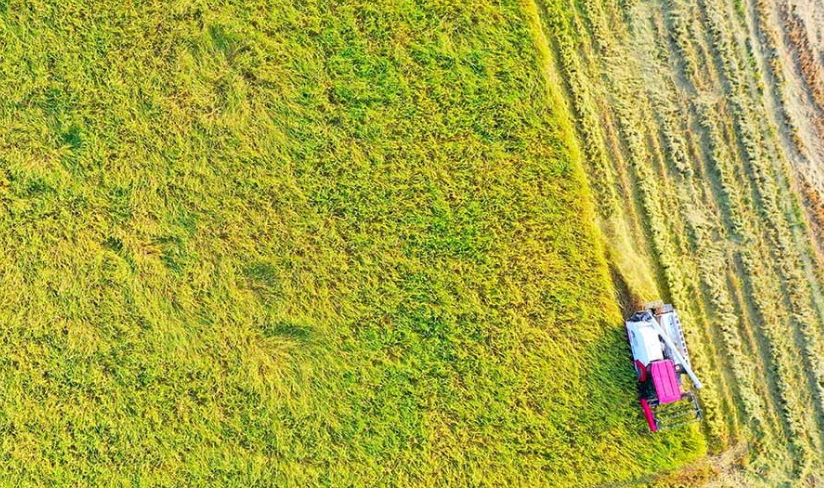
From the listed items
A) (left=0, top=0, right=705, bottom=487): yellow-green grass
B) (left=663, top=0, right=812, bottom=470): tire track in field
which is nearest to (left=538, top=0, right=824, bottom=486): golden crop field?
(left=663, top=0, right=812, bottom=470): tire track in field

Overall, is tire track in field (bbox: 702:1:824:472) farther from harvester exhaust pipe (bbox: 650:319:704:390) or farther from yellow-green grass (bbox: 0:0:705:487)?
yellow-green grass (bbox: 0:0:705:487)

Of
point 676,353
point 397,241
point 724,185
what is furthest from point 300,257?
point 724,185

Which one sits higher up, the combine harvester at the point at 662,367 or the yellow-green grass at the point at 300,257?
the yellow-green grass at the point at 300,257

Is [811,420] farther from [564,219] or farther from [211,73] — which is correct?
[211,73]

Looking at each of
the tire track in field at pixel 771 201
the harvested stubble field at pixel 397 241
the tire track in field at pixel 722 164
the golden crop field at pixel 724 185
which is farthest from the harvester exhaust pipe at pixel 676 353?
the tire track in field at pixel 771 201

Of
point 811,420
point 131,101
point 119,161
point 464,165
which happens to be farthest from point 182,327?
point 811,420

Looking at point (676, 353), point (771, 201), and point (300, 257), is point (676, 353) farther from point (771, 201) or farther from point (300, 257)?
point (300, 257)

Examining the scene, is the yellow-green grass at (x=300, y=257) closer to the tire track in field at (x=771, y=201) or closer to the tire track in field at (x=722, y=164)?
the tire track in field at (x=722, y=164)
